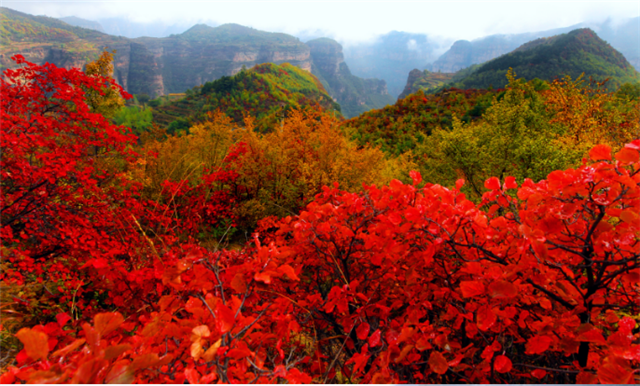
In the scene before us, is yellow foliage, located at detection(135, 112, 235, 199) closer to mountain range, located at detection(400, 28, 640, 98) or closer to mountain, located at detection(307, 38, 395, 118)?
mountain range, located at detection(400, 28, 640, 98)

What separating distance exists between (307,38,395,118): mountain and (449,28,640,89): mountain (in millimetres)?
65486

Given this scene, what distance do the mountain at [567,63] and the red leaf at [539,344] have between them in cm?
5841

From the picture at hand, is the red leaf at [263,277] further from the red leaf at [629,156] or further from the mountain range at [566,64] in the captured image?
the mountain range at [566,64]

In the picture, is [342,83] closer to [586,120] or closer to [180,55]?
[180,55]

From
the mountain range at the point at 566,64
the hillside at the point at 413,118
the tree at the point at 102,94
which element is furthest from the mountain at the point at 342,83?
the tree at the point at 102,94

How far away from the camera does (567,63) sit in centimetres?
4853

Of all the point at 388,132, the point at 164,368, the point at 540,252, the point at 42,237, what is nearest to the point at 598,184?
the point at 540,252

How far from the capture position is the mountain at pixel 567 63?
153ft

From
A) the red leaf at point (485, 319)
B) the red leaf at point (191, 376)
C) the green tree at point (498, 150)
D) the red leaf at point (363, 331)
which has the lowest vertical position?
the red leaf at point (363, 331)

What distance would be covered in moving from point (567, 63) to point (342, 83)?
96867 mm

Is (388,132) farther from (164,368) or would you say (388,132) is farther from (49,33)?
(49,33)

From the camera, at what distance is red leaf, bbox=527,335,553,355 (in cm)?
112

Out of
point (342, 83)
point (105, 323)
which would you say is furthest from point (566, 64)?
point (342, 83)

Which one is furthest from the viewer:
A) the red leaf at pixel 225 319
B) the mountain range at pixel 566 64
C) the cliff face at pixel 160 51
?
the cliff face at pixel 160 51
